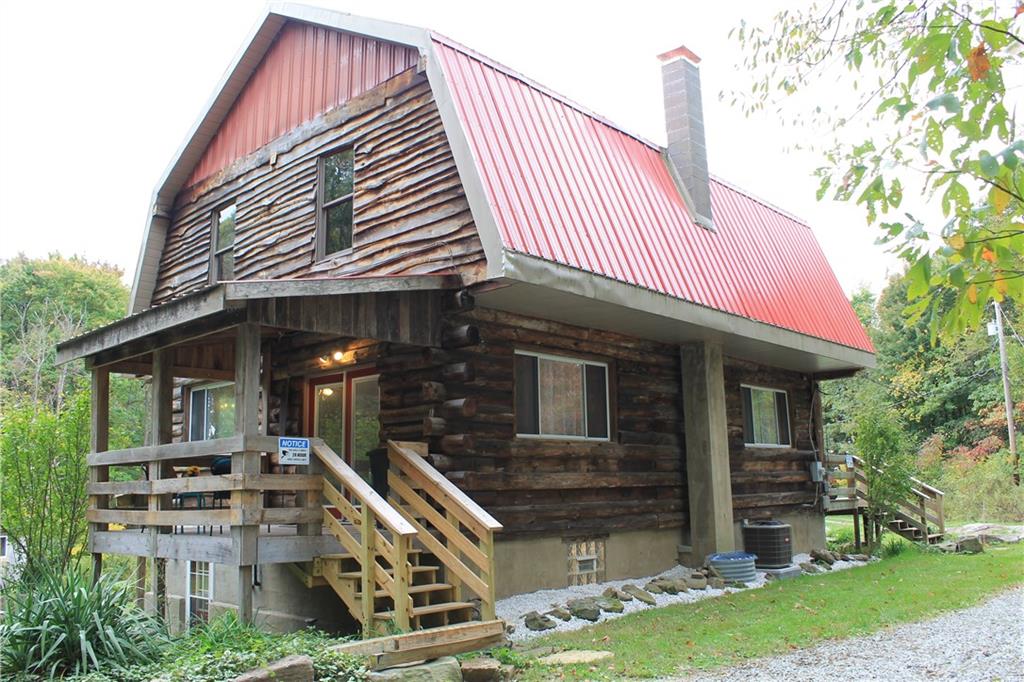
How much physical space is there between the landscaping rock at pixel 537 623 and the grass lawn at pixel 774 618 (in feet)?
1.18

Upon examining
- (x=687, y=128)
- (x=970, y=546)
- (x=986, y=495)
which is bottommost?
(x=970, y=546)

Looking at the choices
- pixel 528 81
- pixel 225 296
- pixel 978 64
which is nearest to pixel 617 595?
pixel 225 296

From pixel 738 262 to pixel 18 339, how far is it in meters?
29.2

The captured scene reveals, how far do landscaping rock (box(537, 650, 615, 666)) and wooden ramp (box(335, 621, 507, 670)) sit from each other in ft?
1.57

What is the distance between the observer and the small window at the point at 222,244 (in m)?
13.2

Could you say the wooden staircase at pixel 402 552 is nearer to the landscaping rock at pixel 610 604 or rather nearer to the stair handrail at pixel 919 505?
the landscaping rock at pixel 610 604

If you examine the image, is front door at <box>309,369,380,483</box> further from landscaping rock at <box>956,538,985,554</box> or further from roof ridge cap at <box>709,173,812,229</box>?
landscaping rock at <box>956,538,985,554</box>

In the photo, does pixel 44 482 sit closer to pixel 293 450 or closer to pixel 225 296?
pixel 293 450

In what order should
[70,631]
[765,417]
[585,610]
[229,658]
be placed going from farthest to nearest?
[765,417]
[585,610]
[70,631]
[229,658]

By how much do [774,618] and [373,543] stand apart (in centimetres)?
423

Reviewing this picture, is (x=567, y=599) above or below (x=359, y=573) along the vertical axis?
below

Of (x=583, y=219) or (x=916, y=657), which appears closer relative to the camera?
(x=916, y=657)

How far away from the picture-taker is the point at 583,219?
970cm

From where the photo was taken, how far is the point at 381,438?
9.93m
